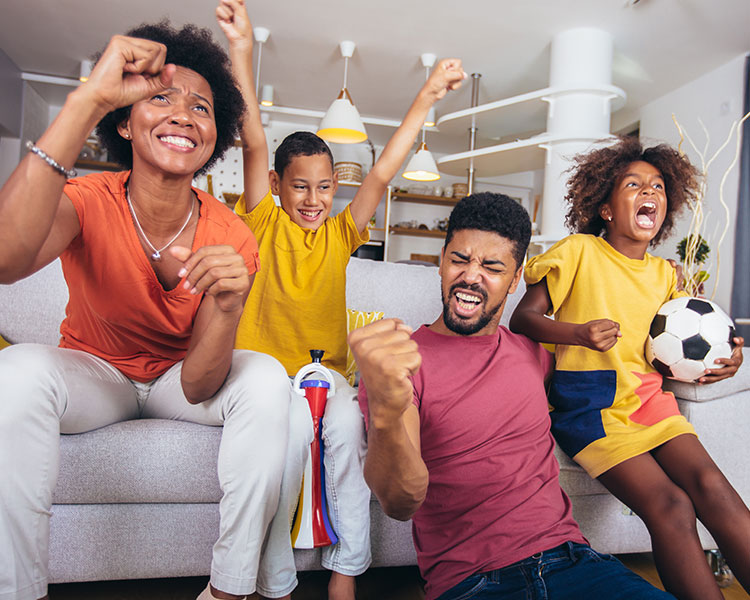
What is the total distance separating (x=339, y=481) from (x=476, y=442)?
0.40 metres

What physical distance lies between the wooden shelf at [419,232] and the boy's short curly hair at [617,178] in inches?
168

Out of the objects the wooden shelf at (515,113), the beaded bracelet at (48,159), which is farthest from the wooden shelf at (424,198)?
the beaded bracelet at (48,159)

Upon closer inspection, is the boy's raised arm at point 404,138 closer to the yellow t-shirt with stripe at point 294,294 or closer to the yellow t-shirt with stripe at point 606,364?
the yellow t-shirt with stripe at point 294,294

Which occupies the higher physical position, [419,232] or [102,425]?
[419,232]

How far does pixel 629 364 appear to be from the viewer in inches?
56.9

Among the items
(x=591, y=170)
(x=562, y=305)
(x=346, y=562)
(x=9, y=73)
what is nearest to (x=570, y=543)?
(x=346, y=562)

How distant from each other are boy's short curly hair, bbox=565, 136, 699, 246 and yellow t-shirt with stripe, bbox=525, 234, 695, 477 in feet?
0.62

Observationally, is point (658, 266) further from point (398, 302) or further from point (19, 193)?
point (19, 193)

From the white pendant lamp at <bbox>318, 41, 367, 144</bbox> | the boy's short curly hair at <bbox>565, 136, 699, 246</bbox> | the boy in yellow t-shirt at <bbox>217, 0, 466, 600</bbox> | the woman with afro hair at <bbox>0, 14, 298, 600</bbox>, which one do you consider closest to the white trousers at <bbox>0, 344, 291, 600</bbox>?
the woman with afro hair at <bbox>0, 14, 298, 600</bbox>

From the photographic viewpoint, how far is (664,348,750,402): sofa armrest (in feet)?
5.02

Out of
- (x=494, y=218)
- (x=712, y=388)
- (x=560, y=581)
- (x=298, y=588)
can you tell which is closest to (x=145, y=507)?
(x=298, y=588)

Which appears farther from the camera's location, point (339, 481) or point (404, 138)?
point (404, 138)

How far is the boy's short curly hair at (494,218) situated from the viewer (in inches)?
45.6

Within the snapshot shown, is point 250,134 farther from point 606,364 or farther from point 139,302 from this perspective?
point 606,364
